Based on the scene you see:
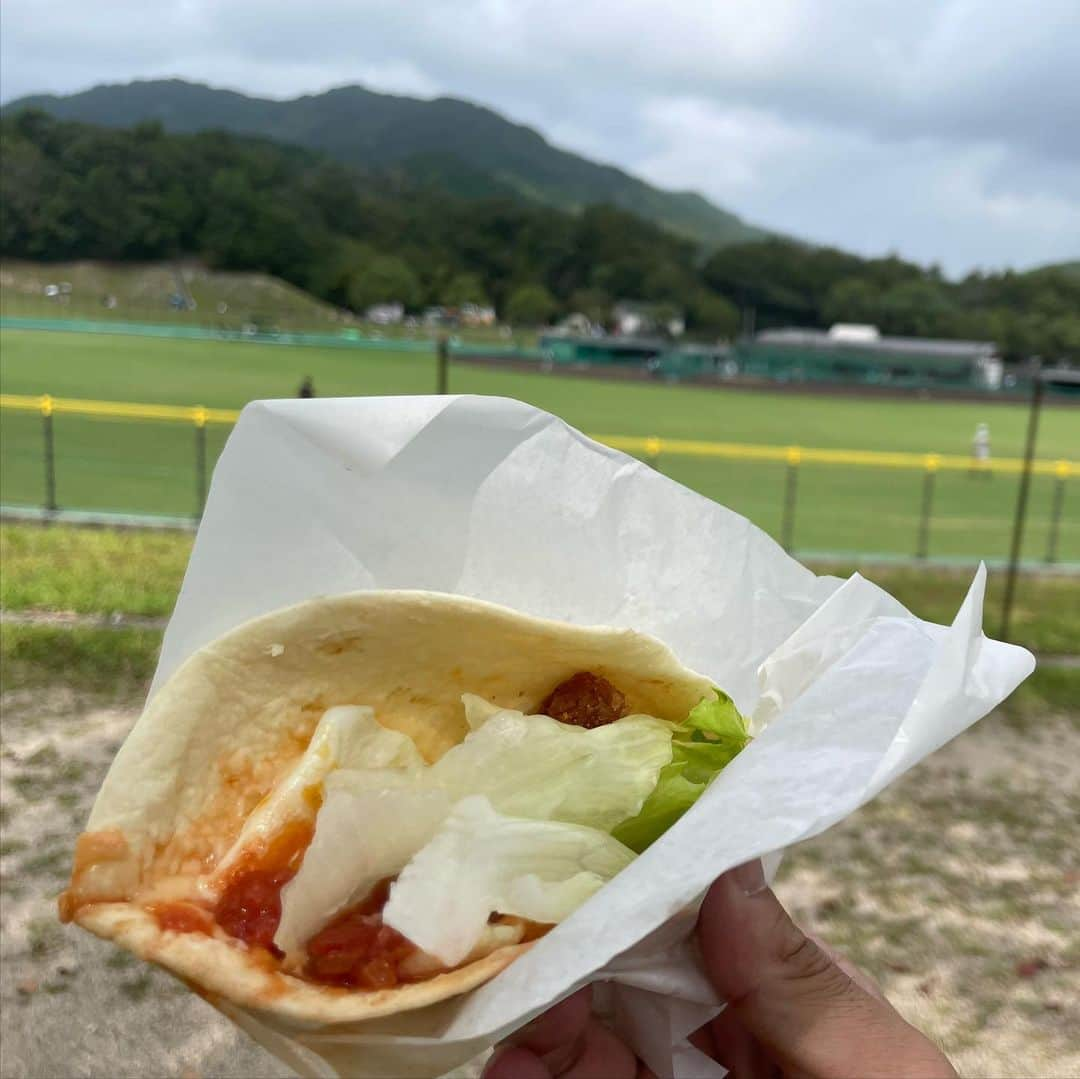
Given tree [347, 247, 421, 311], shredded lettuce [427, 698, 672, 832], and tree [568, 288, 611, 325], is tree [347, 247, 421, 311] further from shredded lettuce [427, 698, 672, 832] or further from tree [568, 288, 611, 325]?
shredded lettuce [427, 698, 672, 832]

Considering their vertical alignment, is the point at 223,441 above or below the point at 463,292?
below

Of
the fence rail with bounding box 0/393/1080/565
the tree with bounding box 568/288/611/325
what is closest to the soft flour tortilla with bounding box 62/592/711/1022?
the fence rail with bounding box 0/393/1080/565

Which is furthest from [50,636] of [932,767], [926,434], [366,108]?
[366,108]

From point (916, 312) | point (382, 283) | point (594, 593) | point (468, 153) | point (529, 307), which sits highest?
point (468, 153)

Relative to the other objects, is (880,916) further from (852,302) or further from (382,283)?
(852,302)

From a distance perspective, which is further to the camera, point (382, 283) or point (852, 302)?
point (852, 302)

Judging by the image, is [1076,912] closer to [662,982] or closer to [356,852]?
[662,982]

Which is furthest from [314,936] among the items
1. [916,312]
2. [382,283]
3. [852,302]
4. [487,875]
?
[852,302]

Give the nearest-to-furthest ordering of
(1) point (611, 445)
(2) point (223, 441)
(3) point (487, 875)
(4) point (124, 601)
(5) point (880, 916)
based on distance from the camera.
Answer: (3) point (487, 875)
(5) point (880, 916)
(4) point (124, 601)
(1) point (611, 445)
(2) point (223, 441)
